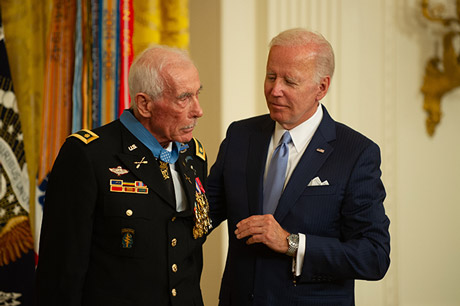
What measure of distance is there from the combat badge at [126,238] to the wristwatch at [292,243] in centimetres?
58

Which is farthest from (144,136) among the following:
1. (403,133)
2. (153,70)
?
(403,133)

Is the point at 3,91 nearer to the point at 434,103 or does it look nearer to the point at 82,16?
the point at 82,16

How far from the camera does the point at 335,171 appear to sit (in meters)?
2.19

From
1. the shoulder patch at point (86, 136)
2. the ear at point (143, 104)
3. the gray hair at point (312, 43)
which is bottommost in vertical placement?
the shoulder patch at point (86, 136)

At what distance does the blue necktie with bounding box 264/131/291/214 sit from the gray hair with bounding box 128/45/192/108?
1.87ft

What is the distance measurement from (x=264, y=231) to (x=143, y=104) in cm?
63

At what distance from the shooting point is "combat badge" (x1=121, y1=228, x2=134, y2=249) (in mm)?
1877

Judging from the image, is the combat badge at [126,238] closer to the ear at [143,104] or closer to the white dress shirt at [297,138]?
the ear at [143,104]

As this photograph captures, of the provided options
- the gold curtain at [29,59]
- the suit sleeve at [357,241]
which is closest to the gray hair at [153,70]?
the suit sleeve at [357,241]

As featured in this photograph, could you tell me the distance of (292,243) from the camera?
2078 mm

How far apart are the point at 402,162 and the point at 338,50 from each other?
3.65 feet

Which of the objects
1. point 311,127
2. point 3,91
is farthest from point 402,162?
point 3,91

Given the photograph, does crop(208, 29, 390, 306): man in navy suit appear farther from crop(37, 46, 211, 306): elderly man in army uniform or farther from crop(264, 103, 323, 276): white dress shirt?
crop(37, 46, 211, 306): elderly man in army uniform

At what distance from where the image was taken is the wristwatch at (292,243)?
81.7 inches
